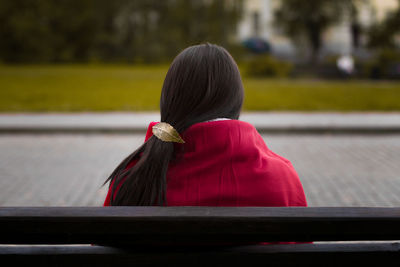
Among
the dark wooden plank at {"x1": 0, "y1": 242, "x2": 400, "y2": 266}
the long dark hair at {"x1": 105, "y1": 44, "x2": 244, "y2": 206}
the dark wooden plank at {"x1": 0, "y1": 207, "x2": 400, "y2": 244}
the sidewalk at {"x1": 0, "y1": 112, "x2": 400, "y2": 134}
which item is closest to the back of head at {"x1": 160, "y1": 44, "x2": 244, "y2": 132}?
the long dark hair at {"x1": 105, "y1": 44, "x2": 244, "y2": 206}

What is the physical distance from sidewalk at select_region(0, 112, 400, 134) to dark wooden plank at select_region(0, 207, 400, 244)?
29.5 feet

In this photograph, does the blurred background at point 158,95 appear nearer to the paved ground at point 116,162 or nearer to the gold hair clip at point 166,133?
the paved ground at point 116,162

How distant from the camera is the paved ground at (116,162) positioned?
5.77 m

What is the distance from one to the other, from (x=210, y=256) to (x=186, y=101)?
1.79 feet

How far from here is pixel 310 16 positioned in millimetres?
34750

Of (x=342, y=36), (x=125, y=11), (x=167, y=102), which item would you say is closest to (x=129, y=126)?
(x=167, y=102)

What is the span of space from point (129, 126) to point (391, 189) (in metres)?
6.05

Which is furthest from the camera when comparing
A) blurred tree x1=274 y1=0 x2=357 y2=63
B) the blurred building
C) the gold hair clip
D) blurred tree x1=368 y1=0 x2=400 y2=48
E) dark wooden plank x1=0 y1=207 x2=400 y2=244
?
the blurred building

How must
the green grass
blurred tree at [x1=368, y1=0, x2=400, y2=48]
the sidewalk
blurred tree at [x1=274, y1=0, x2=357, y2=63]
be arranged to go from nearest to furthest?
the sidewalk < the green grass < blurred tree at [x1=274, y1=0, x2=357, y2=63] < blurred tree at [x1=368, y1=0, x2=400, y2=48]

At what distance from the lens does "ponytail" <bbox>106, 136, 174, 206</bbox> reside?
70.7 inches

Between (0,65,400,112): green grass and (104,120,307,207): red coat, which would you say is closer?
(104,120,307,207): red coat

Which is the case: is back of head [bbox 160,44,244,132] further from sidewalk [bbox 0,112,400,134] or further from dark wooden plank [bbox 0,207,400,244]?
sidewalk [bbox 0,112,400,134]

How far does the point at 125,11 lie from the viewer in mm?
42656

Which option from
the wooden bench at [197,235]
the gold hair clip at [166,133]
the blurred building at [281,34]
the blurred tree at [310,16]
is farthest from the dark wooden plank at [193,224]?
the blurred building at [281,34]
